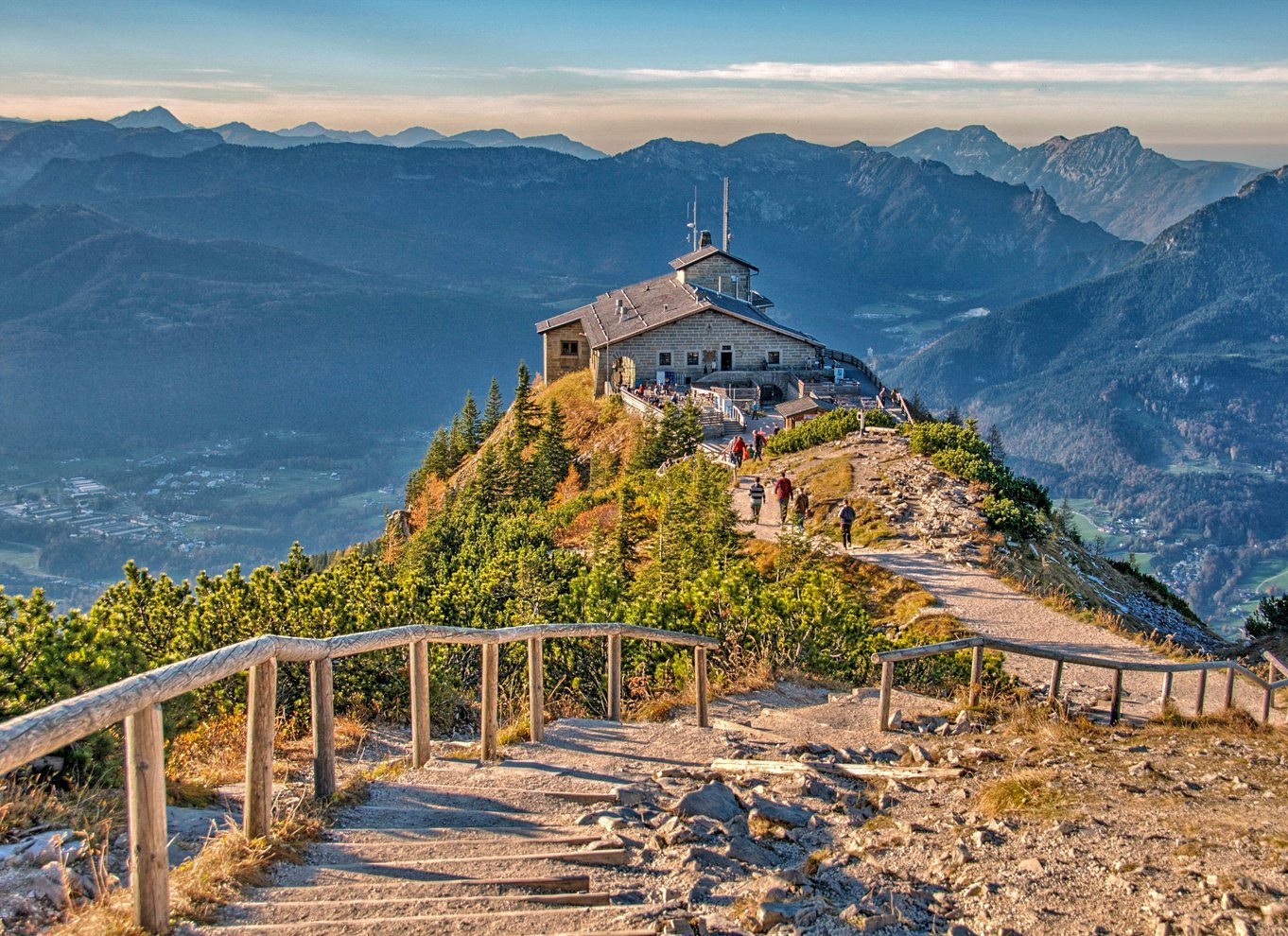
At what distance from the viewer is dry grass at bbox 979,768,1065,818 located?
841cm

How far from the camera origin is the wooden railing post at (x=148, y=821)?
528cm

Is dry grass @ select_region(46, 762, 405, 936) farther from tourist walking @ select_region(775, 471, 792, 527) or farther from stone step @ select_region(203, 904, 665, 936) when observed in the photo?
tourist walking @ select_region(775, 471, 792, 527)

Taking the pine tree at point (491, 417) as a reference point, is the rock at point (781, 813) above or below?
above

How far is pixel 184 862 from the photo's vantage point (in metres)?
6.23

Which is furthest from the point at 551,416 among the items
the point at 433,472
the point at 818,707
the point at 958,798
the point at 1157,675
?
the point at 958,798

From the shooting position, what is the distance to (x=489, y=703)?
9438mm

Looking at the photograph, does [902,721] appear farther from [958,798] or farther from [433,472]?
[433,472]

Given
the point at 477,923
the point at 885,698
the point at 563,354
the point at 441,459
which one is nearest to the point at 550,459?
the point at 441,459

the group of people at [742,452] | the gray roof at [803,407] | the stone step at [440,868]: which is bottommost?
the group of people at [742,452]

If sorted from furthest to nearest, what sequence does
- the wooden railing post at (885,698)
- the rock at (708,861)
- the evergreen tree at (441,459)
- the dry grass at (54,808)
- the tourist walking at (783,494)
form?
the evergreen tree at (441,459) → the tourist walking at (783,494) → the wooden railing post at (885,698) → the rock at (708,861) → the dry grass at (54,808)

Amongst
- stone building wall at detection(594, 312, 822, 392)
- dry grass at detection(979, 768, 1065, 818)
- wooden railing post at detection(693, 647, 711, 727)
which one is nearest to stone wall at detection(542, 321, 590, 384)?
stone building wall at detection(594, 312, 822, 392)

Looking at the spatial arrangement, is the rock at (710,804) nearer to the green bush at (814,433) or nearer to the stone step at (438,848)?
Answer: the stone step at (438,848)

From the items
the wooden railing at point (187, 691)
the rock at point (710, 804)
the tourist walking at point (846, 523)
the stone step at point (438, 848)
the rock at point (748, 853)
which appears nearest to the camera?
the wooden railing at point (187, 691)

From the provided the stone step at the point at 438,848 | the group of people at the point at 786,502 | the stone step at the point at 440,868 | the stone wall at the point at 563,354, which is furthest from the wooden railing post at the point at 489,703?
the stone wall at the point at 563,354
